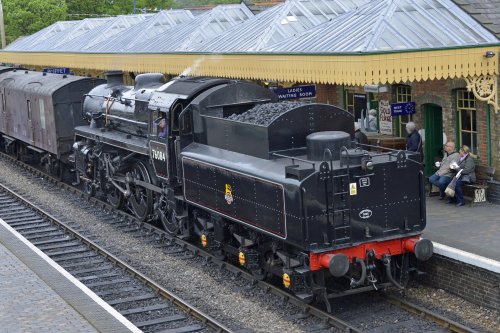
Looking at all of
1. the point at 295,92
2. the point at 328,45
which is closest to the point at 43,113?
the point at 295,92

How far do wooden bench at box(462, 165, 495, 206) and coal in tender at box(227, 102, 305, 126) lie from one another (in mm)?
4376

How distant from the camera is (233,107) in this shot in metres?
13.0

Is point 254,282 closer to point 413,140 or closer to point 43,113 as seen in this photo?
point 413,140

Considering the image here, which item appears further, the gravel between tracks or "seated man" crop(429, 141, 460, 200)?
"seated man" crop(429, 141, 460, 200)

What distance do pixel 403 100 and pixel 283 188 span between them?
7144 millimetres

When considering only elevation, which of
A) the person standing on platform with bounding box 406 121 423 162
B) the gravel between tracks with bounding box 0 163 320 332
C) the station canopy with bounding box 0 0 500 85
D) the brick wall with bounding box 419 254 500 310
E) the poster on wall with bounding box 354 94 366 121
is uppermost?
the station canopy with bounding box 0 0 500 85

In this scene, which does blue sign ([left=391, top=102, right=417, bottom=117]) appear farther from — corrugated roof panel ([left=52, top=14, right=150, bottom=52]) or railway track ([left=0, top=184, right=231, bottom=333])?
corrugated roof panel ([left=52, top=14, right=150, bottom=52])

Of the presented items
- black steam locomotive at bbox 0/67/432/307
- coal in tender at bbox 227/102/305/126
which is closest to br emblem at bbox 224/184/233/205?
black steam locomotive at bbox 0/67/432/307

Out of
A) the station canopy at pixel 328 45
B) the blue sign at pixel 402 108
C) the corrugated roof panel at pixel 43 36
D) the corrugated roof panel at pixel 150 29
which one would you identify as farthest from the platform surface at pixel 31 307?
the corrugated roof panel at pixel 43 36

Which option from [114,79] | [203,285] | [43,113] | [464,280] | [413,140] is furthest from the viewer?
[43,113]

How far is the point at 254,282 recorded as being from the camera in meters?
12.1

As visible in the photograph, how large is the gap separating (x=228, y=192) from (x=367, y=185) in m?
2.31

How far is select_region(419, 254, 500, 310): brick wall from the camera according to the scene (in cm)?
1051

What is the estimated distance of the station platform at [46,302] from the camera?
984cm
